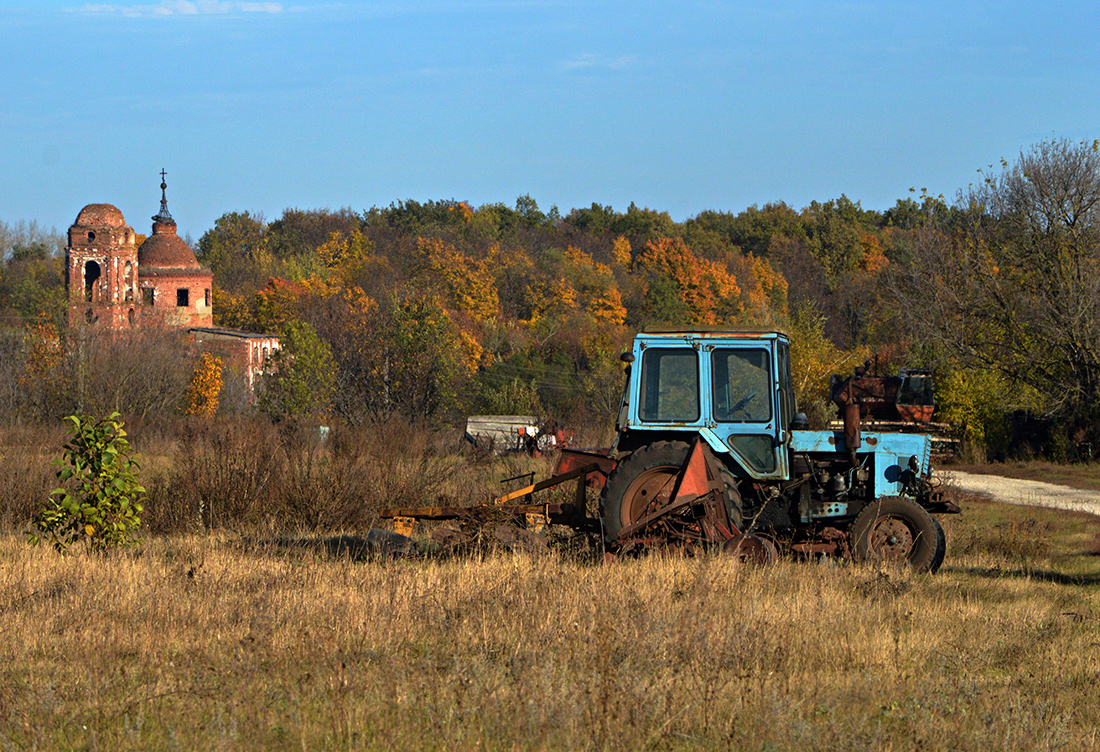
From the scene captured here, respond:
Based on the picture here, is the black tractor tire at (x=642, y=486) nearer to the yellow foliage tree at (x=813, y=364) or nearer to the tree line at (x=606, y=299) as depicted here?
the tree line at (x=606, y=299)

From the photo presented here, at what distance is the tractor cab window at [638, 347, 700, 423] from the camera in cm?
1020

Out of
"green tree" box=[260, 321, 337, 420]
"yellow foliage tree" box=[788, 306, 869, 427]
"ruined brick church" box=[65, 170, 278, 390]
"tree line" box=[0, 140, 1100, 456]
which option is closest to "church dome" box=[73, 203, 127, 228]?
"ruined brick church" box=[65, 170, 278, 390]

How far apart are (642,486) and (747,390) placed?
137 centimetres

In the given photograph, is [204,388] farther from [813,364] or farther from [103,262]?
[813,364]

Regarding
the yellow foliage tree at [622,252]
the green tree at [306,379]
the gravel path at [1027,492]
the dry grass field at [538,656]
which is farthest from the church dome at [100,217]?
the dry grass field at [538,656]

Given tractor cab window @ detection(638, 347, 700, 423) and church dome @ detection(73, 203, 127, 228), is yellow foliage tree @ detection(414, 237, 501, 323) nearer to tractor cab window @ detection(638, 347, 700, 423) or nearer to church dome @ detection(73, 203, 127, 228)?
church dome @ detection(73, 203, 127, 228)

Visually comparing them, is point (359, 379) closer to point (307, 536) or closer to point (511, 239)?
point (307, 536)

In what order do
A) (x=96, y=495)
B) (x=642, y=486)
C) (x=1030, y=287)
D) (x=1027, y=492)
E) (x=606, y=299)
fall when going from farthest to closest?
(x=606, y=299) < (x=1030, y=287) < (x=1027, y=492) < (x=96, y=495) < (x=642, y=486)

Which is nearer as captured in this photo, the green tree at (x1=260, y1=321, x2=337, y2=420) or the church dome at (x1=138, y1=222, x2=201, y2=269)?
the green tree at (x1=260, y1=321, x2=337, y2=420)

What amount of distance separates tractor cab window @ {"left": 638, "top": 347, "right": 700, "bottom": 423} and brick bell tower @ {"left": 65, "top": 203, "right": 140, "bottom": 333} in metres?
48.1

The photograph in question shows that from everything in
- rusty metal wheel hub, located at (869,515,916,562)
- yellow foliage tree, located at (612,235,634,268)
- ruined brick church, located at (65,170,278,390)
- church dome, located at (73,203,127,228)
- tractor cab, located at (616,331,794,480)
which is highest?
yellow foliage tree, located at (612,235,634,268)

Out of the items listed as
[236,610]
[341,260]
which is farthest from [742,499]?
[341,260]

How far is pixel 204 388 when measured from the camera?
146 ft

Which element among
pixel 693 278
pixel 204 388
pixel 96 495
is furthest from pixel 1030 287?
pixel 693 278
